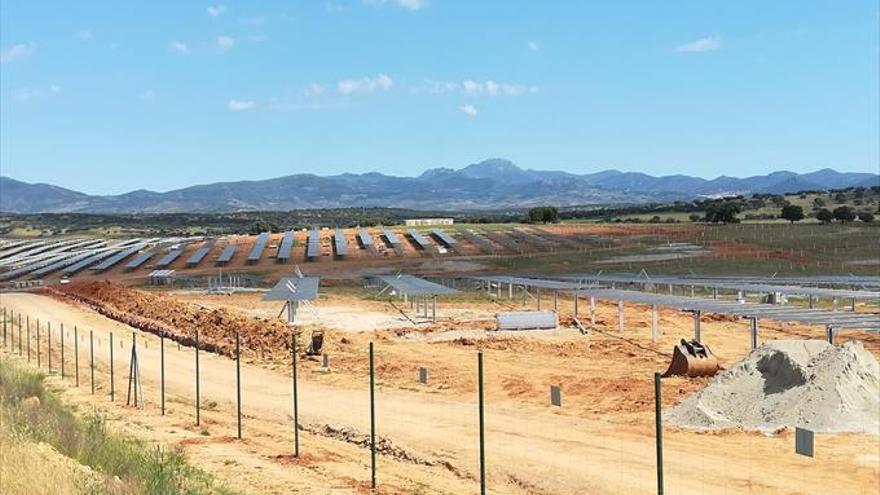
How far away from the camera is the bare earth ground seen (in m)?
14.8

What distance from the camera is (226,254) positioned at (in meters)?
91.5

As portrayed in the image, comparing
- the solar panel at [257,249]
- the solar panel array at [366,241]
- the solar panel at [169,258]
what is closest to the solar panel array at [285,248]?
the solar panel at [257,249]

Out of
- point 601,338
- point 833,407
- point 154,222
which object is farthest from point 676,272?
point 154,222

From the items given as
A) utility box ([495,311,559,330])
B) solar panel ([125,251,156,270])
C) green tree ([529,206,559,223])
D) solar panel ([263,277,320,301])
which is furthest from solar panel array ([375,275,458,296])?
green tree ([529,206,559,223])

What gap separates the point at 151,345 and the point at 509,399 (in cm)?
1969

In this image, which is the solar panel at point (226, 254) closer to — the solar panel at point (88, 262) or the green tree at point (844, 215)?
the solar panel at point (88, 262)

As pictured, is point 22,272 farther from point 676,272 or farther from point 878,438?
point 878,438

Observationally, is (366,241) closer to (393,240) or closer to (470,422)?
(393,240)

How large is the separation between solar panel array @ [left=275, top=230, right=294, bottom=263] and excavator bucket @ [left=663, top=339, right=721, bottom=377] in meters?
64.6

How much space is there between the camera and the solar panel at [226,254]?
287 feet

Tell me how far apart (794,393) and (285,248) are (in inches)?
3078

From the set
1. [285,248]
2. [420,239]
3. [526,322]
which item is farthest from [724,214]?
[526,322]

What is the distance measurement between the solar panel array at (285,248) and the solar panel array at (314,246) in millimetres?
1920

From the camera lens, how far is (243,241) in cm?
10244
